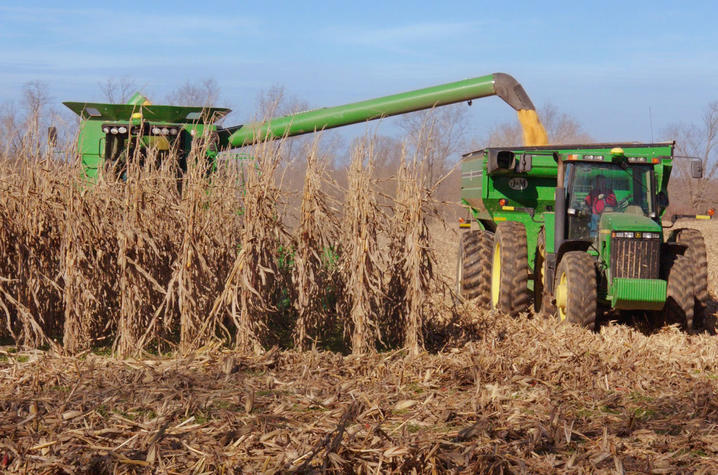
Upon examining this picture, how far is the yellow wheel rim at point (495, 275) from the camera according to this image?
9.76 metres

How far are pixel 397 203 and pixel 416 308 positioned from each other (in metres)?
0.87

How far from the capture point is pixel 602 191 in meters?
8.73

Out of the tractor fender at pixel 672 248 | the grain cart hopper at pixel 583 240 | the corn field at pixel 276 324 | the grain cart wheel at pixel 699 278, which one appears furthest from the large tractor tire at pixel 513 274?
the grain cart wheel at pixel 699 278

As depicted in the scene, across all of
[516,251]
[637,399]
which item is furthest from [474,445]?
[516,251]

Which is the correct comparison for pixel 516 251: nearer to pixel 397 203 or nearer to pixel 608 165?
pixel 608 165

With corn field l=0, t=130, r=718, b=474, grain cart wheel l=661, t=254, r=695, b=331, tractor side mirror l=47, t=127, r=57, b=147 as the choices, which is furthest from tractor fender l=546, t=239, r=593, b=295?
tractor side mirror l=47, t=127, r=57, b=147

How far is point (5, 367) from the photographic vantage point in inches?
258

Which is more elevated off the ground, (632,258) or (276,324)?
(632,258)

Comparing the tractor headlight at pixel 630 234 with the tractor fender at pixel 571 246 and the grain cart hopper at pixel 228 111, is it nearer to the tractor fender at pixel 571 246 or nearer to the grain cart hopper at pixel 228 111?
the tractor fender at pixel 571 246

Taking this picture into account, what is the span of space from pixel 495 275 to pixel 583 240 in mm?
1753

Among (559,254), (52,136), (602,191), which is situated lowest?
(559,254)

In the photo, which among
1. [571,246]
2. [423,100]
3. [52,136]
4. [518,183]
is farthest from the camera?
[518,183]

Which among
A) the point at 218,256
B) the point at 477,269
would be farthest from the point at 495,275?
the point at 218,256

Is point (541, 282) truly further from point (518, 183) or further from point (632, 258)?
point (632, 258)
